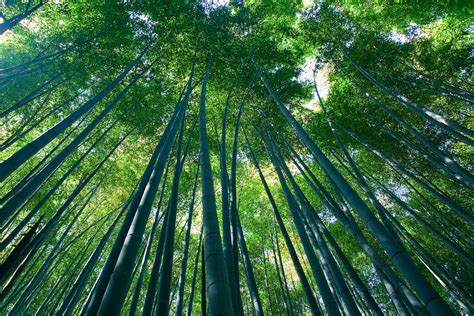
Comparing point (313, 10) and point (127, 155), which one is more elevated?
point (313, 10)

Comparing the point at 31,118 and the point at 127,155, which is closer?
the point at 31,118

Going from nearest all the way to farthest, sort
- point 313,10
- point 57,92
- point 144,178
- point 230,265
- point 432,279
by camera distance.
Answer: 1. point 230,265
2. point 144,178
3. point 57,92
4. point 313,10
5. point 432,279

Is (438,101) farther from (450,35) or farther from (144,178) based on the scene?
(144,178)

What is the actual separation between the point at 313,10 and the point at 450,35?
9.69 ft

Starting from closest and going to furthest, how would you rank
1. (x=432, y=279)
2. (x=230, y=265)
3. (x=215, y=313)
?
1. (x=215, y=313)
2. (x=230, y=265)
3. (x=432, y=279)

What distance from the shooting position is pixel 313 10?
20.7ft

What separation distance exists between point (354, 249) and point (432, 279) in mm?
1806

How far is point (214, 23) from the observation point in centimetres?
547

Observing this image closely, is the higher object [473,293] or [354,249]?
[354,249]

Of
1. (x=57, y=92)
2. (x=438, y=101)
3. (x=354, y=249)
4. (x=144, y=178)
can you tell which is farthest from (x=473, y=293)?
(x=57, y=92)

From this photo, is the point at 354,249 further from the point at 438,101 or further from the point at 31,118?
the point at 31,118

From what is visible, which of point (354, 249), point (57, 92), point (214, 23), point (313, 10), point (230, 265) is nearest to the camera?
point (230, 265)

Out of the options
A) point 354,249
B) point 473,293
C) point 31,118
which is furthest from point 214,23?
point 473,293

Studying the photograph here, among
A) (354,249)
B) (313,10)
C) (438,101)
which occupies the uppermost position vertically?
(313,10)
